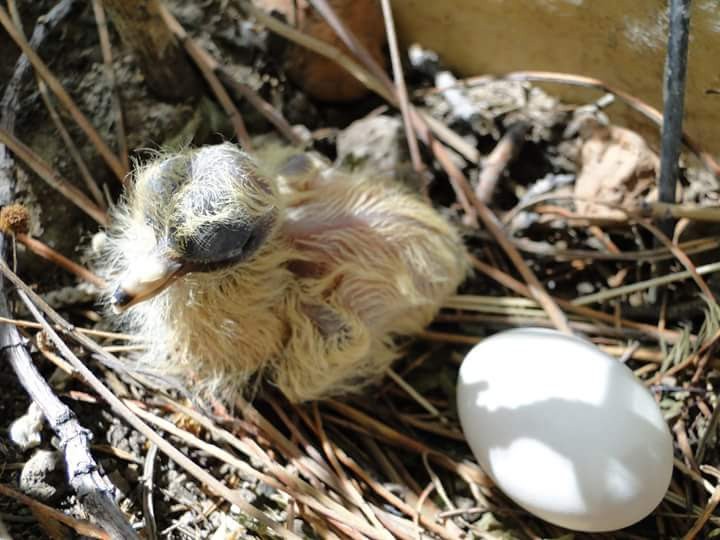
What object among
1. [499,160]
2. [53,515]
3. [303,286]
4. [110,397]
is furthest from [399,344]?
[53,515]

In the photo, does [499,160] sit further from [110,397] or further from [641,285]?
[110,397]

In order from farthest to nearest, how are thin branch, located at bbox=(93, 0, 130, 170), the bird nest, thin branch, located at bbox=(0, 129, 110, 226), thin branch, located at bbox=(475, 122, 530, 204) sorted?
thin branch, located at bbox=(475, 122, 530, 204) < thin branch, located at bbox=(93, 0, 130, 170) < thin branch, located at bbox=(0, 129, 110, 226) < the bird nest

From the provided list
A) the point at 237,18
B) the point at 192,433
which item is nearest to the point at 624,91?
the point at 237,18

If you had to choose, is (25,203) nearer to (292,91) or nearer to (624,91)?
(292,91)

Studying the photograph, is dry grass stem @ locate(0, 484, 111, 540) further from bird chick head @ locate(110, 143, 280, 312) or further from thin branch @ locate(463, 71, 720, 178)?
thin branch @ locate(463, 71, 720, 178)

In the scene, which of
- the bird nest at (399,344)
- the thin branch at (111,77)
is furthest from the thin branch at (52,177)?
the thin branch at (111,77)

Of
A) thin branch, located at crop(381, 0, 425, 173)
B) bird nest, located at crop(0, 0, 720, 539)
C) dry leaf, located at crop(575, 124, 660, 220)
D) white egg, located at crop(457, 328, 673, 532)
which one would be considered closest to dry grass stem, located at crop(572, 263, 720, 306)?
bird nest, located at crop(0, 0, 720, 539)
